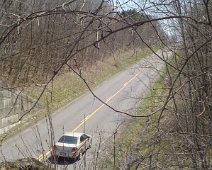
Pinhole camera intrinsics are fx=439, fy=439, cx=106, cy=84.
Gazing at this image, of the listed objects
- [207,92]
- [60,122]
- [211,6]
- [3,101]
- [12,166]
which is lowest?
[60,122]

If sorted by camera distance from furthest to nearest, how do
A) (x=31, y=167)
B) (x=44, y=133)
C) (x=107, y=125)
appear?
(x=107, y=125)
(x=44, y=133)
(x=31, y=167)

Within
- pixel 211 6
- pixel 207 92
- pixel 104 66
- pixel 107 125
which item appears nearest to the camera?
pixel 207 92

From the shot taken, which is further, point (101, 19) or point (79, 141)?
point (79, 141)

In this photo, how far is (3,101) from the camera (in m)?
23.3

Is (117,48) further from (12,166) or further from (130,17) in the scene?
(12,166)

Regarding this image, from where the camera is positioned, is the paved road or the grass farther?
the grass

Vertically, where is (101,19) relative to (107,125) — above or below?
above

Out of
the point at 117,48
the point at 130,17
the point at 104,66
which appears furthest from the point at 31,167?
the point at 104,66

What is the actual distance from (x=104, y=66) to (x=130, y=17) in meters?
45.0

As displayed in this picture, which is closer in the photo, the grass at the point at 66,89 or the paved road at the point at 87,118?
the paved road at the point at 87,118

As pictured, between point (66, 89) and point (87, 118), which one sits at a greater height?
point (66, 89)

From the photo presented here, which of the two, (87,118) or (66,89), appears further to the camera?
(66,89)

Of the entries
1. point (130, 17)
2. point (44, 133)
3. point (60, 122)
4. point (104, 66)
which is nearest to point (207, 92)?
point (130, 17)

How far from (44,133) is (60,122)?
3.81 metres
